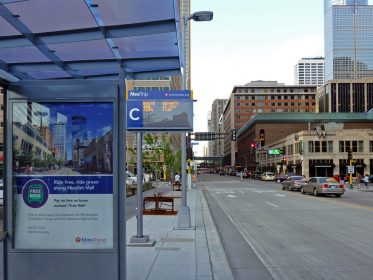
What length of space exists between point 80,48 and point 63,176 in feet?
7.07

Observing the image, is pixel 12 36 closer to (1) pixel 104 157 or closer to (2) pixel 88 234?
(1) pixel 104 157

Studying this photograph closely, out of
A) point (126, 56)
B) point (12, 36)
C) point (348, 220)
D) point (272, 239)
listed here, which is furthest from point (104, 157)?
point (348, 220)

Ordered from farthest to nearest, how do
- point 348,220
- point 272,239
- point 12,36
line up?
point 348,220
point 272,239
point 12,36

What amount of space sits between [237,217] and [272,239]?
263 inches

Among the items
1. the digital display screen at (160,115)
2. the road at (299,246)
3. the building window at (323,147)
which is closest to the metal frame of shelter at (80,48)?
the digital display screen at (160,115)

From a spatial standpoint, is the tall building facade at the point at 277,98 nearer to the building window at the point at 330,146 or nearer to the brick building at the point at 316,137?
the brick building at the point at 316,137

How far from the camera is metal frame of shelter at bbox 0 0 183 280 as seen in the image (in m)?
5.18

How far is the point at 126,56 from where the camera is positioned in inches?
288

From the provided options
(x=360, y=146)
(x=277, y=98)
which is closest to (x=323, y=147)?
(x=360, y=146)

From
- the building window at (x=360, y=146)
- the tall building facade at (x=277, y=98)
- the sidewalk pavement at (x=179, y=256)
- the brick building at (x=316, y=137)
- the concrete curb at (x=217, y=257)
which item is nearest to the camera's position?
the sidewalk pavement at (x=179, y=256)

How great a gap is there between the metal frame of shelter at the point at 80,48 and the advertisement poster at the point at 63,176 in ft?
0.35

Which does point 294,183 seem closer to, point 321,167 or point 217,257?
point 217,257

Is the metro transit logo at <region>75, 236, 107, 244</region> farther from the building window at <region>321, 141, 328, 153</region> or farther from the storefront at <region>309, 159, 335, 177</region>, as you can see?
the building window at <region>321, 141, 328, 153</region>

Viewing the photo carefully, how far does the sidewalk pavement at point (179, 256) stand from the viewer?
821cm
